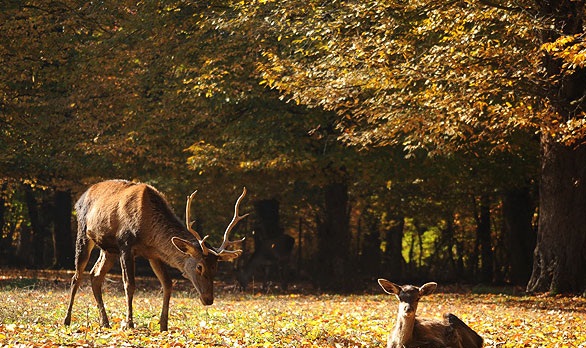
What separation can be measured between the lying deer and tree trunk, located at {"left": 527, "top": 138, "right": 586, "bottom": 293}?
1191 cm

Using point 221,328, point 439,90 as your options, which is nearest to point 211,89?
point 439,90

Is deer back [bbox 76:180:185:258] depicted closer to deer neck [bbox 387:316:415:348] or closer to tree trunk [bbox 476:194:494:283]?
deer neck [bbox 387:316:415:348]

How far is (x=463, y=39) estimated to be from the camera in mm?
17688

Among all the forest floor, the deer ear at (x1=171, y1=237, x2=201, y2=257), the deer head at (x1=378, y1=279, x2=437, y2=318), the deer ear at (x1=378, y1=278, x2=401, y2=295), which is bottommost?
the forest floor

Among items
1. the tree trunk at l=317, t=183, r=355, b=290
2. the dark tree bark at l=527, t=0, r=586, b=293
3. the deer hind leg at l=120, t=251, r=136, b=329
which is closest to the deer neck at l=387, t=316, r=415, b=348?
the deer hind leg at l=120, t=251, r=136, b=329

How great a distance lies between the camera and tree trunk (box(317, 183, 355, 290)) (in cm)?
2631

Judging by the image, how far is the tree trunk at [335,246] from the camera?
26312mm

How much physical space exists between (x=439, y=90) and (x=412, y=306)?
9.84m

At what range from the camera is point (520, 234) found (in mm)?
28703

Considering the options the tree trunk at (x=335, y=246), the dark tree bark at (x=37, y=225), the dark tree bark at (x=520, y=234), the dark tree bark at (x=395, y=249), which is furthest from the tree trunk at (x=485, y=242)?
the dark tree bark at (x=37, y=225)

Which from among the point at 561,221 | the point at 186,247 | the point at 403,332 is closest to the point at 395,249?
the point at 561,221

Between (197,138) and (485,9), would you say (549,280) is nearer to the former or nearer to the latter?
(485,9)

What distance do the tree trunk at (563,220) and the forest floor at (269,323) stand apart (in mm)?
834

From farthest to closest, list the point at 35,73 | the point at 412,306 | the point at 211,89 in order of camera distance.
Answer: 1. the point at 35,73
2. the point at 211,89
3. the point at 412,306
